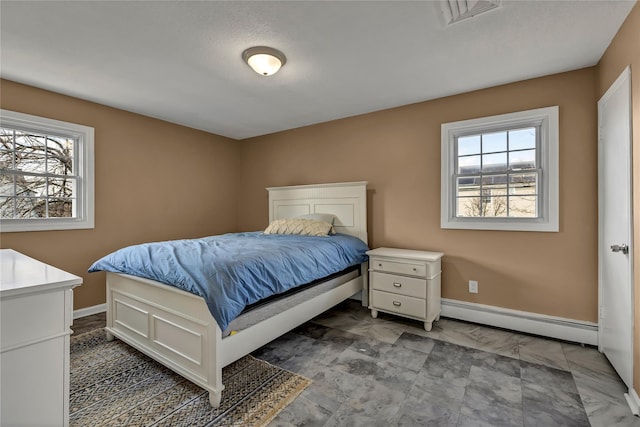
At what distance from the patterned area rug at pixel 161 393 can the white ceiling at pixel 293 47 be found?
2.38 m

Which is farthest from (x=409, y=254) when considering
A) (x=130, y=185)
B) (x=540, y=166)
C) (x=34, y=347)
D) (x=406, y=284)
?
(x=130, y=185)

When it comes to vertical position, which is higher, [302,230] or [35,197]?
[35,197]

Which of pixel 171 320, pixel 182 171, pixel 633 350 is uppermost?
pixel 182 171

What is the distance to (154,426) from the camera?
5.19ft

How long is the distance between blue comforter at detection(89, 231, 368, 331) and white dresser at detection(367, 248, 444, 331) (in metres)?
0.50

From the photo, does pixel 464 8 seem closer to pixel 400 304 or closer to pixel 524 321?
pixel 400 304

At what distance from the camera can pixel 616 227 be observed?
81.4 inches

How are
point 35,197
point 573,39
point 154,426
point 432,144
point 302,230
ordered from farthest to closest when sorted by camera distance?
1. point 302,230
2. point 432,144
3. point 35,197
4. point 573,39
5. point 154,426

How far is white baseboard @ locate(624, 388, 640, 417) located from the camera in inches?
65.6

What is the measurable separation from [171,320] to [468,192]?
9.78 ft

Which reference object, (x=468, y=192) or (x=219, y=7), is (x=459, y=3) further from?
(x=468, y=192)

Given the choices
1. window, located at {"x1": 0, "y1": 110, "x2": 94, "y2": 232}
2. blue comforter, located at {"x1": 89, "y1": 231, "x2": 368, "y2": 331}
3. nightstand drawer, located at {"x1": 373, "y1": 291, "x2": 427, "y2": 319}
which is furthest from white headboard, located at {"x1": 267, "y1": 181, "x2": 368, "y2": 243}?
window, located at {"x1": 0, "y1": 110, "x2": 94, "y2": 232}

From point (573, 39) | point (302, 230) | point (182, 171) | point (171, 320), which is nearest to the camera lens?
point (171, 320)

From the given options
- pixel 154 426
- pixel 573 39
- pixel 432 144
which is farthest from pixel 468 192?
pixel 154 426
